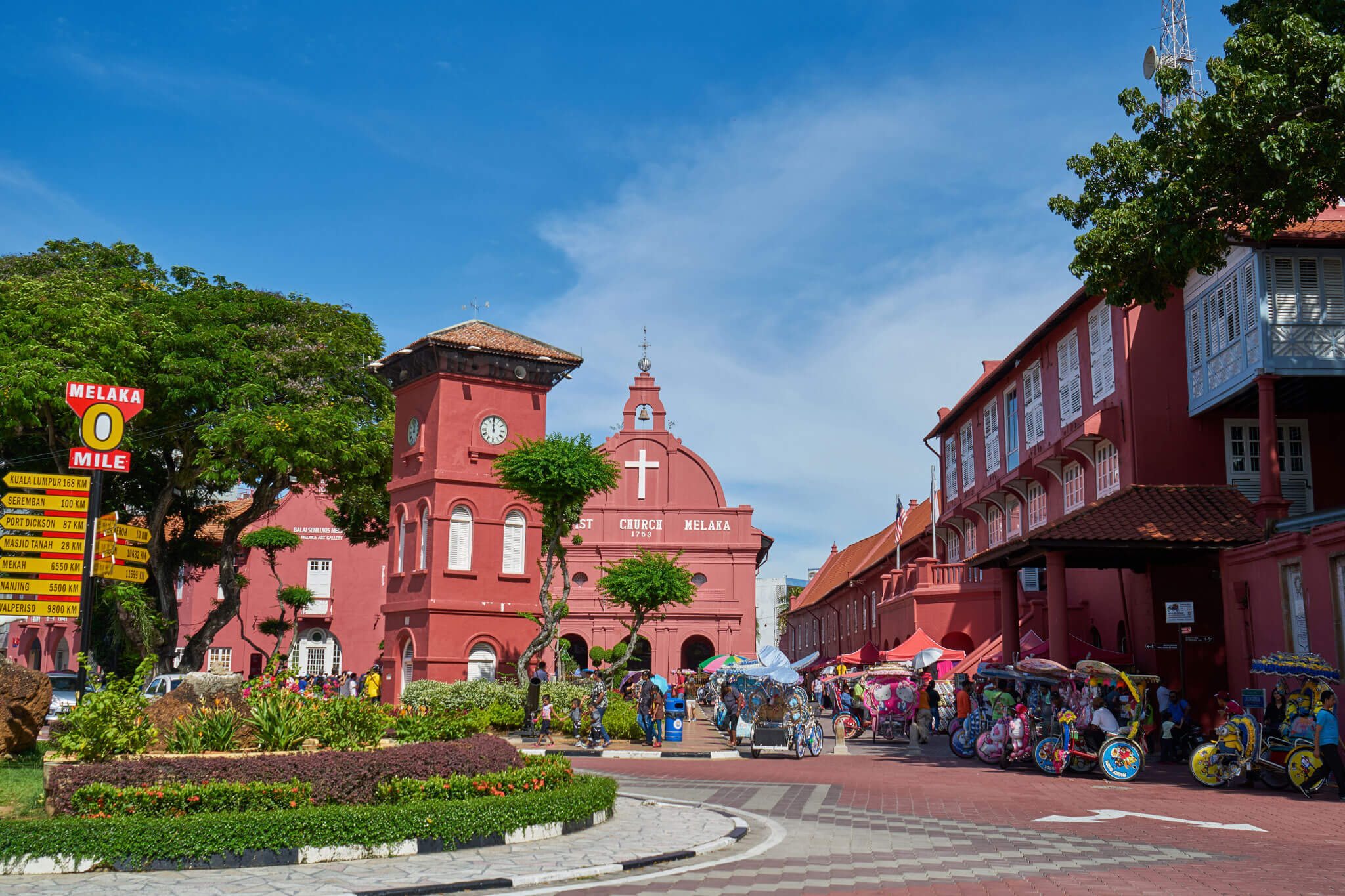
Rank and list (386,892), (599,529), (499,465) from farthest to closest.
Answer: (599,529) < (499,465) < (386,892)

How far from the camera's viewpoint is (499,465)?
92.5 feet

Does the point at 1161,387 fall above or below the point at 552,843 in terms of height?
above

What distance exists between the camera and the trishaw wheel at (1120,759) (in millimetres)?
16141

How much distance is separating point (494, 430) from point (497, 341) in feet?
8.43

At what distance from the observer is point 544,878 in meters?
8.23

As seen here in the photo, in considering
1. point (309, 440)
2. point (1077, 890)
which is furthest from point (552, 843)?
point (309, 440)

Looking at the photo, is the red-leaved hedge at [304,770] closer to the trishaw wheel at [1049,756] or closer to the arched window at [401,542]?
the trishaw wheel at [1049,756]

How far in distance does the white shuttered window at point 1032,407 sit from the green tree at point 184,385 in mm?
18916

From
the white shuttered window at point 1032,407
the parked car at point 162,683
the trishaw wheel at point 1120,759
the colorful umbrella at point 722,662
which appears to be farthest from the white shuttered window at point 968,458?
the parked car at point 162,683

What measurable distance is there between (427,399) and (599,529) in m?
21.4

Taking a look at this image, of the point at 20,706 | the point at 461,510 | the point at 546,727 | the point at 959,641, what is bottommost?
the point at 546,727

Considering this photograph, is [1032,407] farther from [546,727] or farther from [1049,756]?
[546,727]

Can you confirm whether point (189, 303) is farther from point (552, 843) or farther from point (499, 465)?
point (552, 843)

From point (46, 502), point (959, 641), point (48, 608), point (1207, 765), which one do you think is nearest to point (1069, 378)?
point (959, 641)
